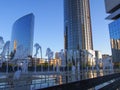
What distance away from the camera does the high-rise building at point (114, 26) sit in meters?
50.9

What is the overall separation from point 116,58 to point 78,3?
53871mm

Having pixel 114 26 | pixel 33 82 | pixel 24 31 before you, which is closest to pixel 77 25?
pixel 24 31

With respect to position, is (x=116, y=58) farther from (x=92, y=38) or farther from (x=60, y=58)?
(x=92, y=38)

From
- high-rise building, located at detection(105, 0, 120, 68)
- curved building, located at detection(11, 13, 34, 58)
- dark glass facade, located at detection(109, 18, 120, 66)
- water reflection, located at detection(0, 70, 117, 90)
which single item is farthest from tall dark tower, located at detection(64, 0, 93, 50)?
water reflection, located at detection(0, 70, 117, 90)

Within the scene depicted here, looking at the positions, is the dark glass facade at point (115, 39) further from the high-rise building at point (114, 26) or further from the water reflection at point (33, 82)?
the water reflection at point (33, 82)

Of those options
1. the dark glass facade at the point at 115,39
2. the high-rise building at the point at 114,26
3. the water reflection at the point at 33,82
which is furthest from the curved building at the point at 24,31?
the water reflection at the point at 33,82

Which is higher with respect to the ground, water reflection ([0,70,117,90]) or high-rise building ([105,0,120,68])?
high-rise building ([105,0,120,68])

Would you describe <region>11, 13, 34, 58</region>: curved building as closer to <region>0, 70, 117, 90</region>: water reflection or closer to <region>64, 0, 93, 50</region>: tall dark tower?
<region>64, 0, 93, 50</region>: tall dark tower

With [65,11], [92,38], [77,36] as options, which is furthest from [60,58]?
[65,11]

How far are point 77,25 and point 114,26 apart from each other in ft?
133

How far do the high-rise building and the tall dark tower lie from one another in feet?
107

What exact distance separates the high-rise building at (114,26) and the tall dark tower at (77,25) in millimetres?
32601

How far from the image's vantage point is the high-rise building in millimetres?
50906

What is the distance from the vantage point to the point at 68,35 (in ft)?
315
